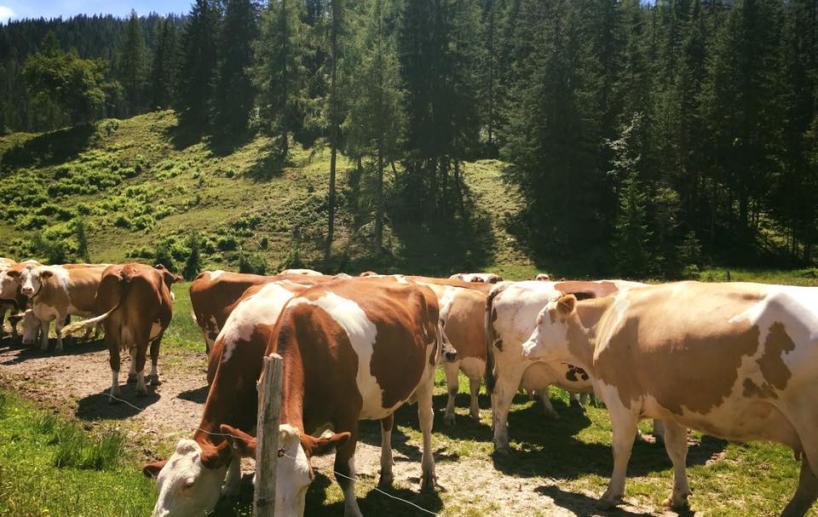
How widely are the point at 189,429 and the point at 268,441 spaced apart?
21.0 ft

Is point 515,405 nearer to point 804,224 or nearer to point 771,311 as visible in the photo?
point 771,311

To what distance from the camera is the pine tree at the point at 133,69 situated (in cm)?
10444

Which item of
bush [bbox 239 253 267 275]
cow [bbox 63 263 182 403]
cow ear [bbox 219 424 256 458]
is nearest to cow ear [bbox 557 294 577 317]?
cow ear [bbox 219 424 256 458]

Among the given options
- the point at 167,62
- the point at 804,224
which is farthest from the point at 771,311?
the point at 167,62

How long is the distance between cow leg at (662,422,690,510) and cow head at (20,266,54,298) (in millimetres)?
16228

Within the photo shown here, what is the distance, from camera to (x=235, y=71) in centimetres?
7194

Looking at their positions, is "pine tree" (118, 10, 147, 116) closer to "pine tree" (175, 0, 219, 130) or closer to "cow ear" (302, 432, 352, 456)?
"pine tree" (175, 0, 219, 130)

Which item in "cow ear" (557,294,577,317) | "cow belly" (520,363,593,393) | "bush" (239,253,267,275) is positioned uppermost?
"cow ear" (557,294,577,317)

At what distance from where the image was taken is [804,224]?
4062 centimetres

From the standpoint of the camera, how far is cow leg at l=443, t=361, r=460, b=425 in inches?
444

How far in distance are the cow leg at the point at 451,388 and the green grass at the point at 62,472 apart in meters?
5.47

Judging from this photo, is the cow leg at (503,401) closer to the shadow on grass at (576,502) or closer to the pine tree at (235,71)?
the shadow on grass at (576,502)

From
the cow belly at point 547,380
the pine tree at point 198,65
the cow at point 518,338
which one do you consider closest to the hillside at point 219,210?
the pine tree at point 198,65

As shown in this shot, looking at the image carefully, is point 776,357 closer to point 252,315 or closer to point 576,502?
point 576,502
